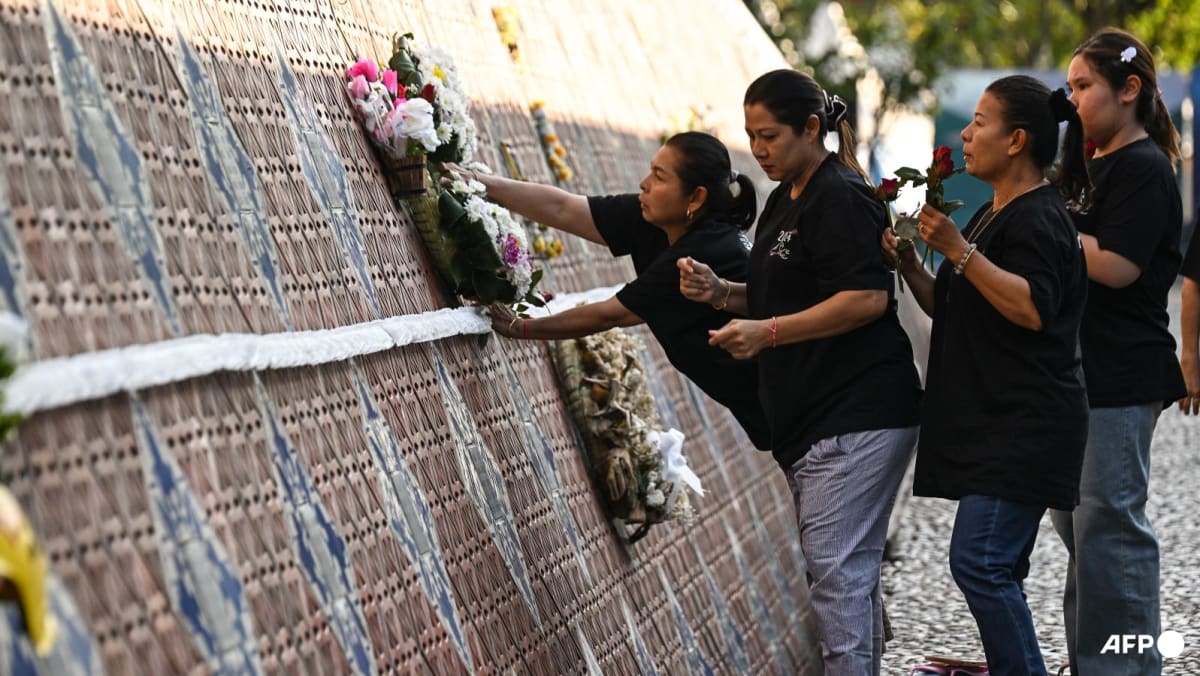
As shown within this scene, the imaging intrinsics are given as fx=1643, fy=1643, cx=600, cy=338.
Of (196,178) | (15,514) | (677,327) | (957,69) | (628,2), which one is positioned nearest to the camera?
(15,514)

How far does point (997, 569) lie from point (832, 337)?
0.73m

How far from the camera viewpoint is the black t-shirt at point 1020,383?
4.18 meters

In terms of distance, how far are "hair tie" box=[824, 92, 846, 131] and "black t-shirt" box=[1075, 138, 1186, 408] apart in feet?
3.00

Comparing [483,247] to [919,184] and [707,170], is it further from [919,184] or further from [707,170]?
[919,184]

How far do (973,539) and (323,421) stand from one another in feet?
5.95

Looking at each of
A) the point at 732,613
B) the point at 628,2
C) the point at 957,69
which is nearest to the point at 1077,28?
the point at 957,69

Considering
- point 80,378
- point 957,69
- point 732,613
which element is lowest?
point 732,613

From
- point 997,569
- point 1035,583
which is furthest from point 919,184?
point 1035,583

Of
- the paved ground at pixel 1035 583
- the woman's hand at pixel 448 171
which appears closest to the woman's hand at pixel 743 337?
the woman's hand at pixel 448 171

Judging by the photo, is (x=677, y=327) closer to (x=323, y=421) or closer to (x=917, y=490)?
(x=917, y=490)

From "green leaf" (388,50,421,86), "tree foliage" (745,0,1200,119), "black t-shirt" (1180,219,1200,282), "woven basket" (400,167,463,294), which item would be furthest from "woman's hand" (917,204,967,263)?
"tree foliage" (745,0,1200,119)

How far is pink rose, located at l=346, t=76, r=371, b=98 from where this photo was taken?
4074 mm

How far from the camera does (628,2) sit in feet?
26.9

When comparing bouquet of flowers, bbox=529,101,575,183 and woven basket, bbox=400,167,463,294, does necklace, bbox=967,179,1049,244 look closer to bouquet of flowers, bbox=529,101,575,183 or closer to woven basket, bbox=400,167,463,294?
woven basket, bbox=400,167,463,294
